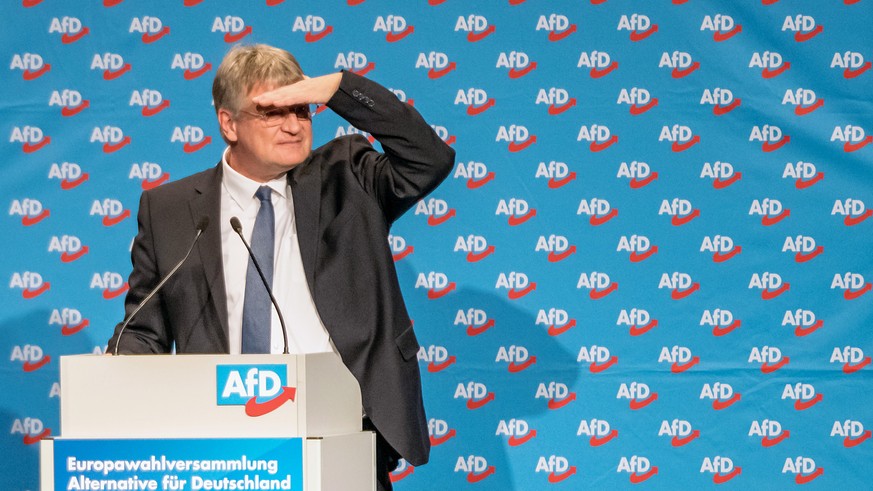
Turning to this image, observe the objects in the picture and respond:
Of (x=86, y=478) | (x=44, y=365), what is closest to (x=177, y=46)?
(x=44, y=365)

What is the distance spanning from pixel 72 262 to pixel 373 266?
160cm

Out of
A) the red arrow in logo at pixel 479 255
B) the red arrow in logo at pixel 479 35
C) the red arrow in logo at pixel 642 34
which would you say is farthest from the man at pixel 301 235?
the red arrow in logo at pixel 642 34

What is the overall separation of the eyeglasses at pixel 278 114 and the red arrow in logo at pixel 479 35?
1244 mm

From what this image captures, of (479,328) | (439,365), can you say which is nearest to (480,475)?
(439,365)

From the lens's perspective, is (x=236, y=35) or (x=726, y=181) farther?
(x=236, y=35)

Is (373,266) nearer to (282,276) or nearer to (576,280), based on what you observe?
(282,276)

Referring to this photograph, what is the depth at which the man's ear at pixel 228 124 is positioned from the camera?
257 centimetres

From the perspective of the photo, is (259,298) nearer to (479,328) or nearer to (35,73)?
(479,328)

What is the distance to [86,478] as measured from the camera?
190cm

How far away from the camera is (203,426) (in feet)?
6.21

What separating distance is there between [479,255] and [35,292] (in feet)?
5.01

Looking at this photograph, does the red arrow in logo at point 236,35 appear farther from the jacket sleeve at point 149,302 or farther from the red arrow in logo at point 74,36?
the jacket sleeve at point 149,302

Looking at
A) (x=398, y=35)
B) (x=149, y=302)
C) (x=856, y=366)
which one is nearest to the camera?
(x=149, y=302)

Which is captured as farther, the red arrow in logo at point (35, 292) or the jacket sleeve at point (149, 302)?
the red arrow in logo at point (35, 292)
